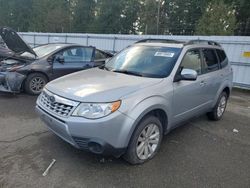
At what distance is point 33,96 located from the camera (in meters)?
6.27

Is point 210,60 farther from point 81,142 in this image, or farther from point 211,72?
point 81,142

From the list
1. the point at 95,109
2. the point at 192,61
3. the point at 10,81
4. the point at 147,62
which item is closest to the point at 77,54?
the point at 10,81

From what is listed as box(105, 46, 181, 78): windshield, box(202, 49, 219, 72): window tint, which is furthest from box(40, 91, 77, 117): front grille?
box(202, 49, 219, 72): window tint

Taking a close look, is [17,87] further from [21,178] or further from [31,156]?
[21,178]

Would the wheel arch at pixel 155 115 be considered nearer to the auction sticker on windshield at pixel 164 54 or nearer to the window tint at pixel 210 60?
the auction sticker on windshield at pixel 164 54

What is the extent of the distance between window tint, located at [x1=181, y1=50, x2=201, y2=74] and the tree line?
632 inches

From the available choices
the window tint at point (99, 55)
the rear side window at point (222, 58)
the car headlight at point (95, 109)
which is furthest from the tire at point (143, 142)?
the window tint at point (99, 55)

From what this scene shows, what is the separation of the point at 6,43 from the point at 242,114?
6.44 m

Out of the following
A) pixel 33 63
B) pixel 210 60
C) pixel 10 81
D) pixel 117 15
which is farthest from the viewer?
pixel 117 15

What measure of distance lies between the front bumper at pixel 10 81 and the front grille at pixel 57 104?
2920 mm

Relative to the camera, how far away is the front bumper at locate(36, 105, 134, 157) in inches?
108

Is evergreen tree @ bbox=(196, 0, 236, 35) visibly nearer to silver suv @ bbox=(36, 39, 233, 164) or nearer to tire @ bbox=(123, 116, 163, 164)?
silver suv @ bbox=(36, 39, 233, 164)

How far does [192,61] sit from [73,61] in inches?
158

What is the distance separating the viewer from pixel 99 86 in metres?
3.12
